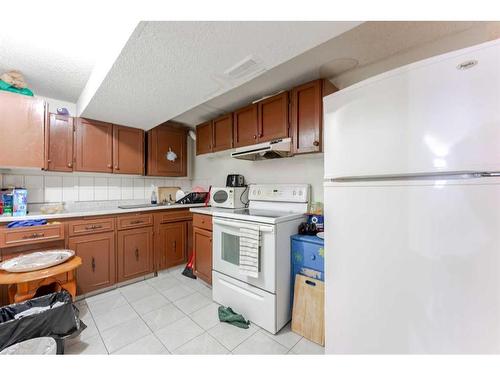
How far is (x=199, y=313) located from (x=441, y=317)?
1698mm

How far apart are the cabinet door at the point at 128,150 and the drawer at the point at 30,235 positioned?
0.90m

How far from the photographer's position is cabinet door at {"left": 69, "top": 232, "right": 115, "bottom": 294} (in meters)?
2.03

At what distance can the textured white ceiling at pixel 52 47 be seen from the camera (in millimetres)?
1238

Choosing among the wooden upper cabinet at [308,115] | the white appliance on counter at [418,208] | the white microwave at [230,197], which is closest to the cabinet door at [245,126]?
the wooden upper cabinet at [308,115]

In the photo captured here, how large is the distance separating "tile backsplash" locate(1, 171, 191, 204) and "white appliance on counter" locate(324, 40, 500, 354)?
9.23 ft

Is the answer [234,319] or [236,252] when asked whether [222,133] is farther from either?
[234,319]

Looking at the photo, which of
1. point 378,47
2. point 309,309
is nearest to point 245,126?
Answer: point 378,47

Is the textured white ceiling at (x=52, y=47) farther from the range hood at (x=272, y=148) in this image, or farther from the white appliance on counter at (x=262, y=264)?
the white appliance on counter at (x=262, y=264)

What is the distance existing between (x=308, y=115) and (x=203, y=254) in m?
1.81

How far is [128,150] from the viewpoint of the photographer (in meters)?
2.61

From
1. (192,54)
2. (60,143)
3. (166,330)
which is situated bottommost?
(166,330)

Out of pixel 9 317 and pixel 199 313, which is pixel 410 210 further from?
pixel 9 317

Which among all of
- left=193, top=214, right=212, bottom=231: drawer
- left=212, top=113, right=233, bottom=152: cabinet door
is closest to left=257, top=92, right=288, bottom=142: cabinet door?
left=212, top=113, right=233, bottom=152: cabinet door
